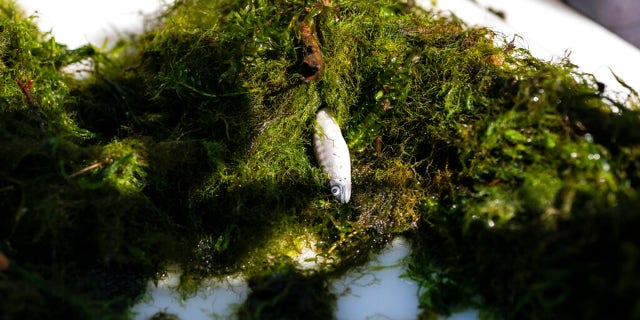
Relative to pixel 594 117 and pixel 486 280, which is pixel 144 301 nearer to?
pixel 486 280

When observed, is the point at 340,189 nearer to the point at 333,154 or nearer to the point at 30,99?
the point at 333,154

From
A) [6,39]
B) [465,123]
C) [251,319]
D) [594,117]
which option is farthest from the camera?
[6,39]

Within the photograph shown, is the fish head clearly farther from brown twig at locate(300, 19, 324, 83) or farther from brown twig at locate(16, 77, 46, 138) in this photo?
brown twig at locate(16, 77, 46, 138)

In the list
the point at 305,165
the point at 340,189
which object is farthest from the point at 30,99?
the point at 340,189

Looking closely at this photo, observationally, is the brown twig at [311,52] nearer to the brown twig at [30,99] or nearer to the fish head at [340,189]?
the fish head at [340,189]

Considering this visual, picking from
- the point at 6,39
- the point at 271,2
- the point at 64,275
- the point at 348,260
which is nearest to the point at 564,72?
the point at 348,260

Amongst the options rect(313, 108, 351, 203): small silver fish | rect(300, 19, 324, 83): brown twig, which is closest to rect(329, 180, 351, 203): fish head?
rect(313, 108, 351, 203): small silver fish
